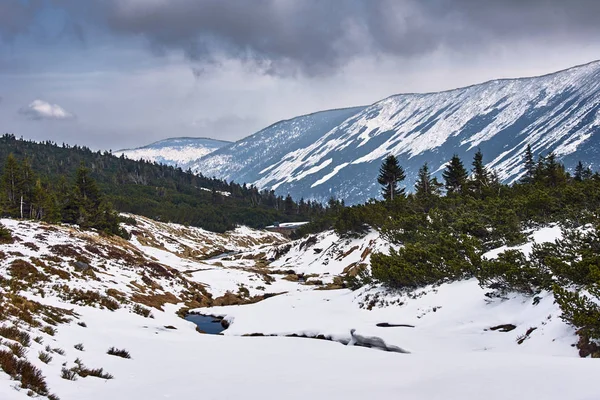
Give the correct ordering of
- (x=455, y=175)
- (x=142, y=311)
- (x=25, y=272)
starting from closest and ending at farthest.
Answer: (x=142, y=311), (x=25, y=272), (x=455, y=175)

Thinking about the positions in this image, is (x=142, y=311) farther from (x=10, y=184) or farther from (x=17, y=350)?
(x=10, y=184)

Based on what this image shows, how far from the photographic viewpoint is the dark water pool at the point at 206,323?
86.8ft

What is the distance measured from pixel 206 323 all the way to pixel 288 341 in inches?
448

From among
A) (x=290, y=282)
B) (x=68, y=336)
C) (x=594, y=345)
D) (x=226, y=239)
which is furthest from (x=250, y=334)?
(x=226, y=239)

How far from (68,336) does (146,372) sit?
421cm

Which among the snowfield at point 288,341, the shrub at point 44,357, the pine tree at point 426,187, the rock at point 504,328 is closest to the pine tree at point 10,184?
the snowfield at point 288,341

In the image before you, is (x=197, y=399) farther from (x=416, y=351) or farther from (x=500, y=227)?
(x=500, y=227)

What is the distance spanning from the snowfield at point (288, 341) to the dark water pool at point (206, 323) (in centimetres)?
106

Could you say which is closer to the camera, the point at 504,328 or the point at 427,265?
the point at 504,328

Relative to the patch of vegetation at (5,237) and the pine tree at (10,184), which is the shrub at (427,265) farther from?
the pine tree at (10,184)

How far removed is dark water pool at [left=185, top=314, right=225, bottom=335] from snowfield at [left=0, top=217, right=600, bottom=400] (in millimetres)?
1063

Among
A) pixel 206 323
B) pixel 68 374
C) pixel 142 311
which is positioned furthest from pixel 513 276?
pixel 142 311

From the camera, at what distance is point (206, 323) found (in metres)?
28.9

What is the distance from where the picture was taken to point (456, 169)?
241 ft
